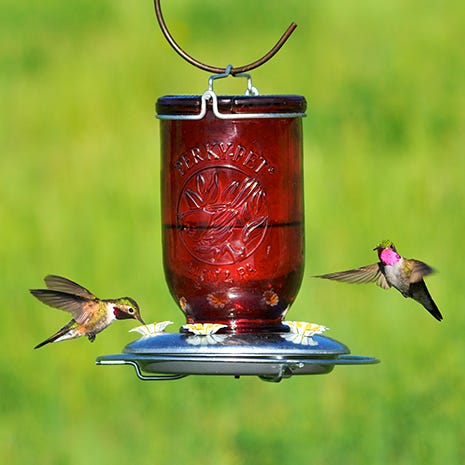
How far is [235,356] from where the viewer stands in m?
5.55

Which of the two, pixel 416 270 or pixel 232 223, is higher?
pixel 232 223

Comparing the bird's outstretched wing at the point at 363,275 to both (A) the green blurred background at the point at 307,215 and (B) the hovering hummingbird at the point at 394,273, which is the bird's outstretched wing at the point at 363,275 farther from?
(A) the green blurred background at the point at 307,215

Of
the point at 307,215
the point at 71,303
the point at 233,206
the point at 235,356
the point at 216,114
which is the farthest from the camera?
the point at 307,215

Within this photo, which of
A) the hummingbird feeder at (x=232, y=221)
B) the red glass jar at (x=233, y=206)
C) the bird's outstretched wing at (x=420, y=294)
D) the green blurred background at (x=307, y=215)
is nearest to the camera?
the hummingbird feeder at (x=232, y=221)

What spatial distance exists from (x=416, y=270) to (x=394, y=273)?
0.25 ft

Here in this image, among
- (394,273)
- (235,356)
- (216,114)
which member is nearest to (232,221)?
(216,114)

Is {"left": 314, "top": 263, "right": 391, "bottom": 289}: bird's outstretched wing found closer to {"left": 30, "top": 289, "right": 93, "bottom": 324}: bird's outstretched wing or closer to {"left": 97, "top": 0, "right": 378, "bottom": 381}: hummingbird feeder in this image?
{"left": 97, "top": 0, "right": 378, "bottom": 381}: hummingbird feeder

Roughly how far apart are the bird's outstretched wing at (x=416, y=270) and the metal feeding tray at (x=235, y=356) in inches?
29.9

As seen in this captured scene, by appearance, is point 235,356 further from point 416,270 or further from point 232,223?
point 416,270

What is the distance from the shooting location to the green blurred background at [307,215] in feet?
32.7

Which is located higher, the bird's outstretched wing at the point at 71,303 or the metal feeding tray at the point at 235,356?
the bird's outstretched wing at the point at 71,303

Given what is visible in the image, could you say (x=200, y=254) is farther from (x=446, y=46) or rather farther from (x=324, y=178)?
(x=446, y=46)

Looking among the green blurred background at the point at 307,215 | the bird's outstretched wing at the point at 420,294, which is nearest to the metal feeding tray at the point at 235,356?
the bird's outstretched wing at the point at 420,294

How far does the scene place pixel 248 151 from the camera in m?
5.98
